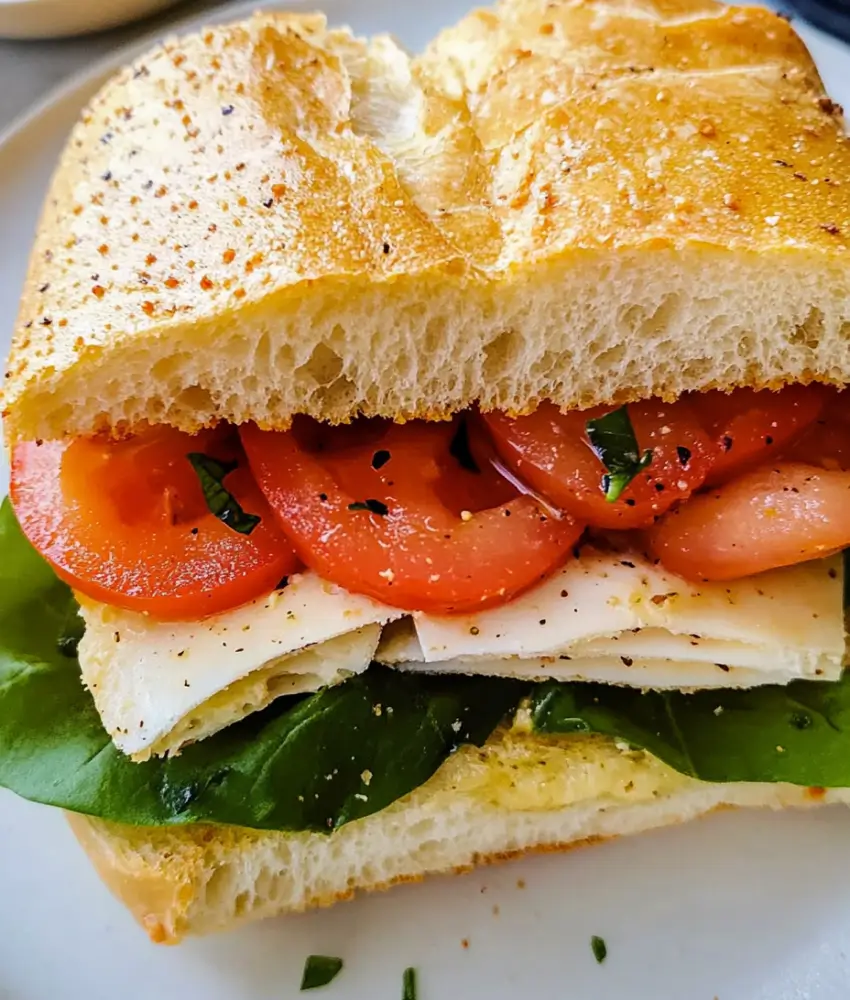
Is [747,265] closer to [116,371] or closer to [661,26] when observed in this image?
[661,26]

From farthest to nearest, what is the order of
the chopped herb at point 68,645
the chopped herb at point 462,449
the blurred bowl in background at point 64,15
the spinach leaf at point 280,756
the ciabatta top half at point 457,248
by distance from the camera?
the blurred bowl in background at point 64,15 → the chopped herb at point 68,645 → the chopped herb at point 462,449 → the spinach leaf at point 280,756 → the ciabatta top half at point 457,248

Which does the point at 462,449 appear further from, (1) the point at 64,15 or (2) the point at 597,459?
(1) the point at 64,15

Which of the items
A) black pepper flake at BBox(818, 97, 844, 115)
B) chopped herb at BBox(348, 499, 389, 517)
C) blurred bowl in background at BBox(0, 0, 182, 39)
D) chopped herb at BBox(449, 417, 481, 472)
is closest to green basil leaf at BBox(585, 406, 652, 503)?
chopped herb at BBox(449, 417, 481, 472)

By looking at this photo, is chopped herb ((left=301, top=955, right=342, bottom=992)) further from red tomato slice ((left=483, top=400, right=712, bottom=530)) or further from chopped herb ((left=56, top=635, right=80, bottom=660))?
red tomato slice ((left=483, top=400, right=712, bottom=530))

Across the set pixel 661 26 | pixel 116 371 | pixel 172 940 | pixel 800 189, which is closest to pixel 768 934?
pixel 172 940

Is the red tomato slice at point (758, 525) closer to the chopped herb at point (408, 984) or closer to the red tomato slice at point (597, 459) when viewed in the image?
the red tomato slice at point (597, 459)

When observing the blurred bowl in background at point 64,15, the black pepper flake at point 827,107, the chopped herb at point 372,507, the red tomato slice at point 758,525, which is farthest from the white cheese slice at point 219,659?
the blurred bowl in background at point 64,15

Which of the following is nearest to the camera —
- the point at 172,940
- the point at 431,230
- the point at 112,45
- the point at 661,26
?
the point at 431,230
